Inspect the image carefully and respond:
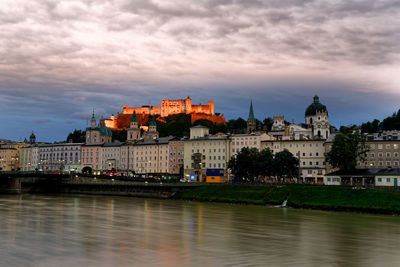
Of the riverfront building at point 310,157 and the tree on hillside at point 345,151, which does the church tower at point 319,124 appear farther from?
the tree on hillside at point 345,151

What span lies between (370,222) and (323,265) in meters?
23.0

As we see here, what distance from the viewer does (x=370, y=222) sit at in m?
49.4

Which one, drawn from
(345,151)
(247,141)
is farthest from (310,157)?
(345,151)

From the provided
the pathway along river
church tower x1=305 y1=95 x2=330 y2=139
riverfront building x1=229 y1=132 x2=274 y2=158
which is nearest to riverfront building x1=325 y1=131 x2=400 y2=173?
church tower x1=305 y1=95 x2=330 y2=139

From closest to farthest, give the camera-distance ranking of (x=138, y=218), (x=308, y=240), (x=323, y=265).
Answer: (x=323, y=265)
(x=308, y=240)
(x=138, y=218)

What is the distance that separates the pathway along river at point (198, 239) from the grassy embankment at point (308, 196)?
422 centimetres

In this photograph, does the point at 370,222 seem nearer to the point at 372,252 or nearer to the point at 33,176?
the point at 372,252

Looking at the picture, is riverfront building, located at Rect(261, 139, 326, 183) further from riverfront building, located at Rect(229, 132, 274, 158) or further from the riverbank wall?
the riverbank wall

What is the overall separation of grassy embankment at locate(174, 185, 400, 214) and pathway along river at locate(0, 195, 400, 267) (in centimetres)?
422

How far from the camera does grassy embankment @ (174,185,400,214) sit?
59.9m

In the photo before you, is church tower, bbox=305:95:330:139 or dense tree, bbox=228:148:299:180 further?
church tower, bbox=305:95:330:139

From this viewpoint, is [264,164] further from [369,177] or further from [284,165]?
[369,177]

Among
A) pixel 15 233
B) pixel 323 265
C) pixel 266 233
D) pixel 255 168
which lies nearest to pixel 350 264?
pixel 323 265

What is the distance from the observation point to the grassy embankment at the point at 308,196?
197 feet
